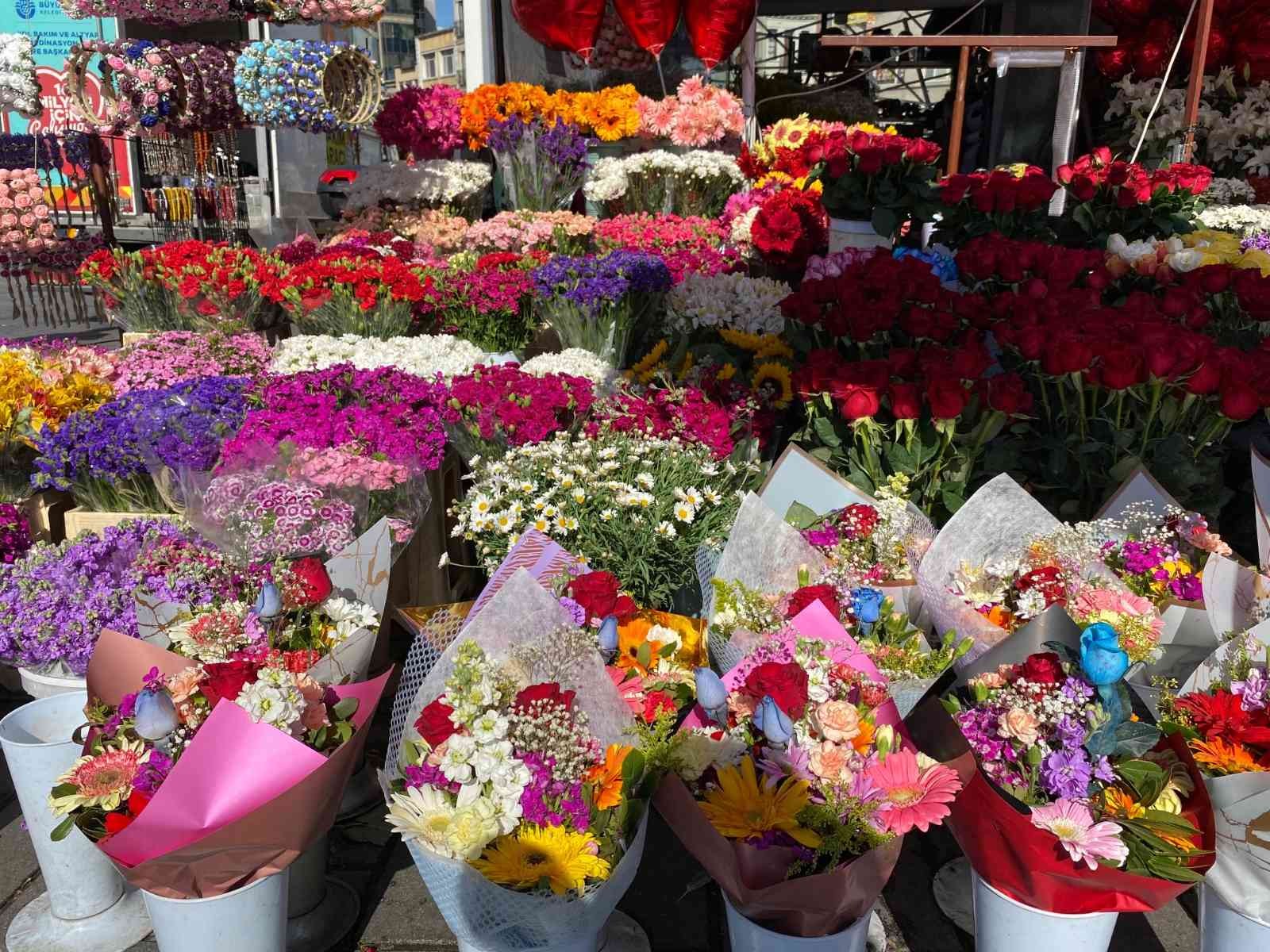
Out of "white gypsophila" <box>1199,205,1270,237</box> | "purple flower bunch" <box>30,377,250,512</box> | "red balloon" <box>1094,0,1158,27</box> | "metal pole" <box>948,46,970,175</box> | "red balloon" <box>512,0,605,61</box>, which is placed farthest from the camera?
"red balloon" <box>1094,0,1158,27</box>

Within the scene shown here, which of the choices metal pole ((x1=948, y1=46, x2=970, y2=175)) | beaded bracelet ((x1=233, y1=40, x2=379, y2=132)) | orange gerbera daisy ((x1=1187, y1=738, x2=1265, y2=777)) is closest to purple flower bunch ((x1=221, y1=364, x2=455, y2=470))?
orange gerbera daisy ((x1=1187, y1=738, x2=1265, y2=777))

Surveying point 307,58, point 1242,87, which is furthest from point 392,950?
point 1242,87

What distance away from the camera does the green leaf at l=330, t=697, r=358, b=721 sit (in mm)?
1902

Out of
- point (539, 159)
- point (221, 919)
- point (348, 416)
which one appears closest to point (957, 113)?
point (539, 159)

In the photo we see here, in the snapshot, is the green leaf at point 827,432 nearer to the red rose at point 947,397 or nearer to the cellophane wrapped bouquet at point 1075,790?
the red rose at point 947,397

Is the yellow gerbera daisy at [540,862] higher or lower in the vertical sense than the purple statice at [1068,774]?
lower

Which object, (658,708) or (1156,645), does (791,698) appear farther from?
(1156,645)

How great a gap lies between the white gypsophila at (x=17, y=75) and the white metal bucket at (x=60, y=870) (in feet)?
18.0

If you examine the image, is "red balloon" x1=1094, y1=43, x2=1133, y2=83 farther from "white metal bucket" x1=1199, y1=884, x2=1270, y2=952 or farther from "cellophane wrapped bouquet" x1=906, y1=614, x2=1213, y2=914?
"white metal bucket" x1=1199, y1=884, x2=1270, y2=952

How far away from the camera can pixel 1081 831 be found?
1.55 metres

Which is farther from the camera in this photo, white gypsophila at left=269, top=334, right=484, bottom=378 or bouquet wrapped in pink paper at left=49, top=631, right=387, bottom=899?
white gypsophila at left=269, top=334, right=484, bottom=378

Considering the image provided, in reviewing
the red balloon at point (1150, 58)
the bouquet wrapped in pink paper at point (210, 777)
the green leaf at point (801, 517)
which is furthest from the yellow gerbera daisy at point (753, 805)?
the red balloon at point (1150, 58)

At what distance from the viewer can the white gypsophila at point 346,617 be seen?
6.94ft

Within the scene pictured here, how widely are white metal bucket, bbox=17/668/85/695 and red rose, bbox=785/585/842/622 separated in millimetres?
1712
